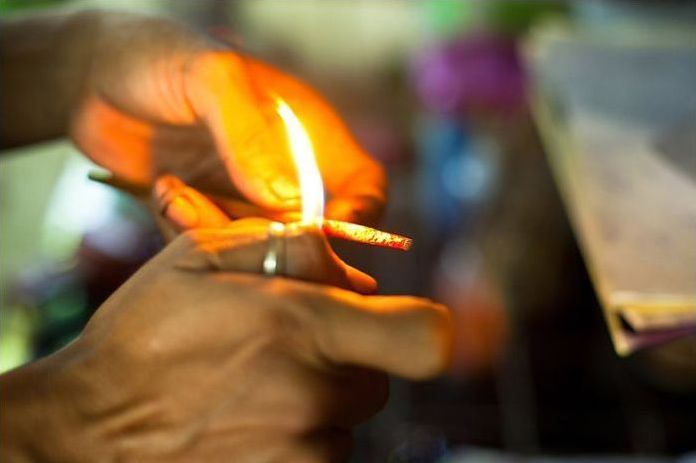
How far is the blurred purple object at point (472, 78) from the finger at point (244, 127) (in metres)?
1.00

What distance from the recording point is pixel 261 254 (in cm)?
32

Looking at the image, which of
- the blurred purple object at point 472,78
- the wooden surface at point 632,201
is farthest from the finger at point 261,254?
the blurred purple object at point 472,78

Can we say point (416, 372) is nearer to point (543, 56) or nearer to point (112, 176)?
point (112, 176)

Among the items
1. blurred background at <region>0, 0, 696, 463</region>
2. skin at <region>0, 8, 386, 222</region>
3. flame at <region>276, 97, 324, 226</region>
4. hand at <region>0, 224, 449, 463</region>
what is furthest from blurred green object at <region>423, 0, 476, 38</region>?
hand at <region>0, 224, 449, 463</region>

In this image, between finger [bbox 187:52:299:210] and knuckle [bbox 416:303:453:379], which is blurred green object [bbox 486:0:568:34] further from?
knuckle [bbox 416:303:453:379]

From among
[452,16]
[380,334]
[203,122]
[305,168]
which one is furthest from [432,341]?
[452,16]

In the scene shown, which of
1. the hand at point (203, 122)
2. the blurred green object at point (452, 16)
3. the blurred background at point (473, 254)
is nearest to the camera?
the hand at point (203, 122)

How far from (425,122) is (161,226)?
1154 mm

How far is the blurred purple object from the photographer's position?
4.73 feet

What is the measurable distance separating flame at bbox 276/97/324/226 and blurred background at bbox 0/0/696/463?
0.03 m

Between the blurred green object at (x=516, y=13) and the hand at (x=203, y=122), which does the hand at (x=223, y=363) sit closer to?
the hand at (x=203, y=122)

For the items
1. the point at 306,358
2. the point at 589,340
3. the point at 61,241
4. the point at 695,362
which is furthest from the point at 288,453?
the point at 589,340

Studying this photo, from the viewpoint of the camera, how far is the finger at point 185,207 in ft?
1.20

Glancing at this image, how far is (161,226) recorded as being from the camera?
16.3 inches
